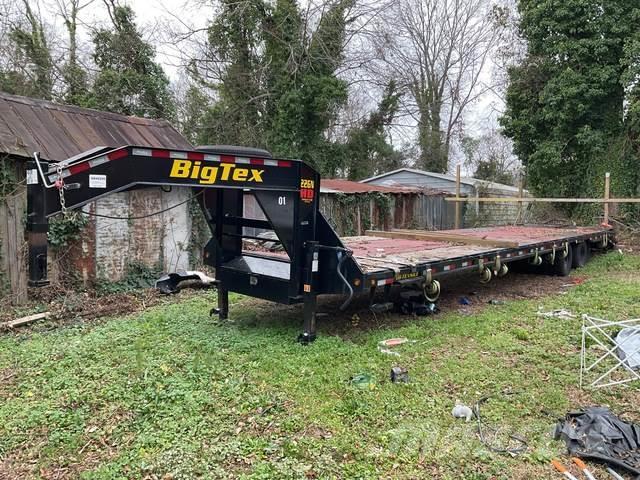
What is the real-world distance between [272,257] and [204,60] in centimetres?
1681

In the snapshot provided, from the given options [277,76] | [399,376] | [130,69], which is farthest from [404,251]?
[130,69]

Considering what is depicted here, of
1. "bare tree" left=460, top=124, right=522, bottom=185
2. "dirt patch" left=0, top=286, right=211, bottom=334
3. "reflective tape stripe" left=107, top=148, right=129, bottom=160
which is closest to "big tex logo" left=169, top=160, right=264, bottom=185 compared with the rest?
"reflective tape stripe" left=107, top=148, right=129, bottom=160

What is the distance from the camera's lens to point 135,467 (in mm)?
3189

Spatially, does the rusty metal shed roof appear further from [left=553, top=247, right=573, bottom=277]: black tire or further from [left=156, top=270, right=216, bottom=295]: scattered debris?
[left=553, top=247, right=573, bottom=277]: black tire

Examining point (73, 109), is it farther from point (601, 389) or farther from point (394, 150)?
point (394, 150)

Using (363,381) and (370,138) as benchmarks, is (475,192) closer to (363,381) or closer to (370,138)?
(370,138)

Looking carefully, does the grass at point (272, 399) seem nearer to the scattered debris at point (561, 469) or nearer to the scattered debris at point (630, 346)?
the scattered debris at point (561, 469)

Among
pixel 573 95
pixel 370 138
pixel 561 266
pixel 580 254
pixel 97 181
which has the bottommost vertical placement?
pixel 561 266

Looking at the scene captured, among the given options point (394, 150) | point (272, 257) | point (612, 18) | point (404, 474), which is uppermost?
point (612, 18)

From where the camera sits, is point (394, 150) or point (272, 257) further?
point (394, 150)

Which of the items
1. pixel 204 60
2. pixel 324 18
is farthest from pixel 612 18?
pixel 204 60

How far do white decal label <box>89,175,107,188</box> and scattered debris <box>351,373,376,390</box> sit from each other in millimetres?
2711

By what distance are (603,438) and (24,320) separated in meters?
6.82

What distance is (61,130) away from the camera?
→ 29.7 ft
